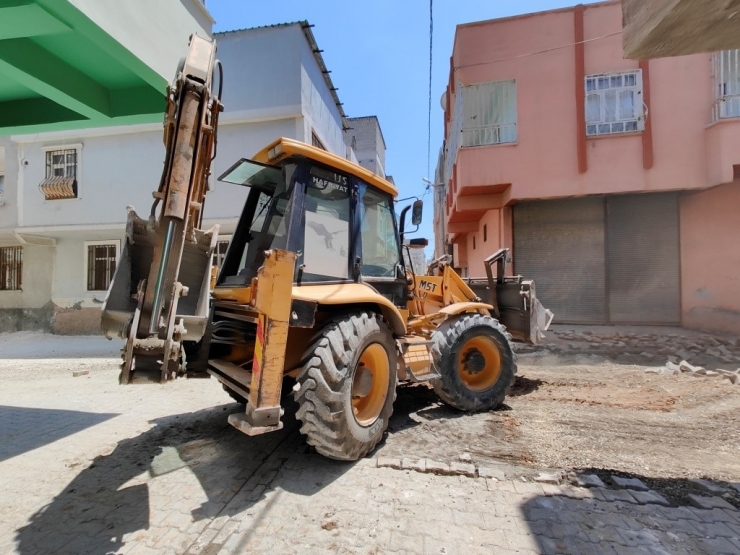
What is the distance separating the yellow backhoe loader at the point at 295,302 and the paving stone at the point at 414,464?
0.28m

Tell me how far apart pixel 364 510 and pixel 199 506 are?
1.05 metres

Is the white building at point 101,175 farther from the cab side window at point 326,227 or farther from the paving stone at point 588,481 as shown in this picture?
the paving stone at point 588,481

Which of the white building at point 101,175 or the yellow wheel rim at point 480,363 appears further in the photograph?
the white building at point 101,175

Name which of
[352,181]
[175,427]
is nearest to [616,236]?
[352,181]

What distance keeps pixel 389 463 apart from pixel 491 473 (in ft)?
2.49

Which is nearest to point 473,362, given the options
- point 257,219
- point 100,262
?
point 257,219

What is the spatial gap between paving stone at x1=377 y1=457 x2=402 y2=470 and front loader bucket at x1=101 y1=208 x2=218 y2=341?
5.46 ft

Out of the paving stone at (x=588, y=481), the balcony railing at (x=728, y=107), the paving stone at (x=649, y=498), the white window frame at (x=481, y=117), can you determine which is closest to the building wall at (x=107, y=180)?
the white window frame at (x=481, y=117)

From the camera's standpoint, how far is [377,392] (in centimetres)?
338

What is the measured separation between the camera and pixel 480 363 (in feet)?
14.9

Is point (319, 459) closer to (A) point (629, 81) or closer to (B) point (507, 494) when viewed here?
(B) point (507, 494)

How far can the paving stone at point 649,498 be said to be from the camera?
8.08ft

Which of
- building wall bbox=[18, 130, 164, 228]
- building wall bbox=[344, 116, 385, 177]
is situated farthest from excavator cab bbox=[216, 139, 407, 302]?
building wall bbox=[344, 116, 385, 177]

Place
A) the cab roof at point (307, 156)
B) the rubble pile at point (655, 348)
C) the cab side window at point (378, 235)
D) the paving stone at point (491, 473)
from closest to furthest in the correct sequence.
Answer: the paving stone at point (491, 473), the cab roof at point (307, 156), the cab side window at point (378, 235), the rubble pile at point (655, 348)
